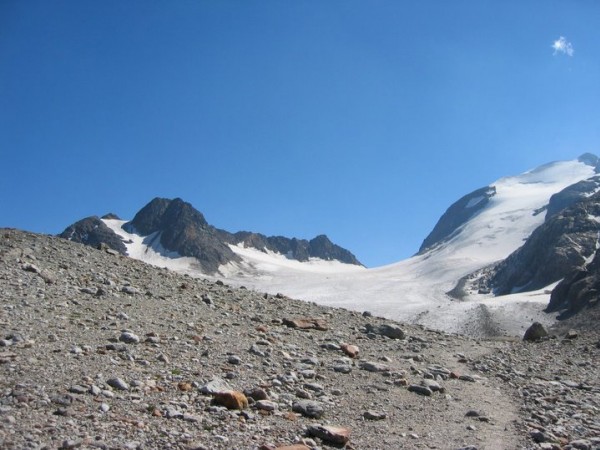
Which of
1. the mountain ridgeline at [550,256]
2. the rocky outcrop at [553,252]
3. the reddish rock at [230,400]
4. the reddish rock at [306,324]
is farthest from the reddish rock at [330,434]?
the rocky outcrop at [553,252]

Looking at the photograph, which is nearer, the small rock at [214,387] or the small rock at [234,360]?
the small rock at [214,387]

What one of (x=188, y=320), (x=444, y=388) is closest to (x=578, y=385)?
(x=444, y=388)

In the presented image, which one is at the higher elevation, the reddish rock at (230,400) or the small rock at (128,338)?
the small rock at (128,338)

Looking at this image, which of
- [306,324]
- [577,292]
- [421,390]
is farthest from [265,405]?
[577,292]

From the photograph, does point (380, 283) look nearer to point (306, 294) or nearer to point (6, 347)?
point (306, 294)

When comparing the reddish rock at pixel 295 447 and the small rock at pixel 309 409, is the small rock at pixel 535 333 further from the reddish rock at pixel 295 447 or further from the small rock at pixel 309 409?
the reddish rock at pixel 295 447

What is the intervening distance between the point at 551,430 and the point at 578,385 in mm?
6237

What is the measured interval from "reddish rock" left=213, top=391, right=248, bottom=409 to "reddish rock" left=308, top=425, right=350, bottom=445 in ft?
4.41

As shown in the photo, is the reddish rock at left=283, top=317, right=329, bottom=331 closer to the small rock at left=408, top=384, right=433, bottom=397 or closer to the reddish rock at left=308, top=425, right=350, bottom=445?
the small rock at left=408, top=384, right=433, bottom=397

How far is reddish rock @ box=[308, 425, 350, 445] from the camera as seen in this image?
8844 millimetres

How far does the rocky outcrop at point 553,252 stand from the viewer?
416ft

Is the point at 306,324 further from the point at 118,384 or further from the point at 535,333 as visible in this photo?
the point at 535,333

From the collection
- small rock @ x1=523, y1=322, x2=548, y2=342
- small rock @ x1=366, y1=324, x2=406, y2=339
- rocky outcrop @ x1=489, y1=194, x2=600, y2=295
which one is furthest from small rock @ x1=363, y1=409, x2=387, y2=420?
rocky outcrop @ x1=489, y1=194, x2=600, y2=295

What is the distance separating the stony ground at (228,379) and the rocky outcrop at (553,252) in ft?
381
